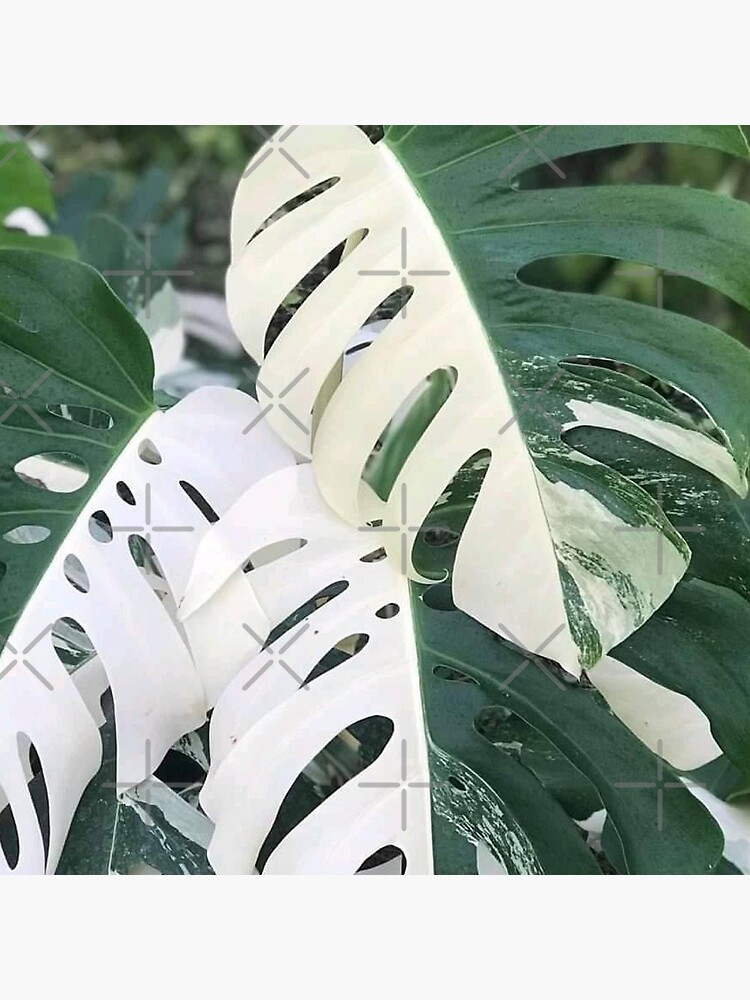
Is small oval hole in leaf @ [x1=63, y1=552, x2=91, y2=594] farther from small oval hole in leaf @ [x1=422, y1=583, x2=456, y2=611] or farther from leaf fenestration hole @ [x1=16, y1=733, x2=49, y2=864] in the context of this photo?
small oval hole in leaf @ [x1=422, y1=583, x2=456, y2=611]

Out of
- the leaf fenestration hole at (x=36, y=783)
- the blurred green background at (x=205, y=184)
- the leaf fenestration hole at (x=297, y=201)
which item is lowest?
the leaf fenestration hole at (x=36, y=783)

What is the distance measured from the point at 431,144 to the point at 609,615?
317 mm

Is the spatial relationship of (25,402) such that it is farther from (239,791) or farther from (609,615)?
(609,615)

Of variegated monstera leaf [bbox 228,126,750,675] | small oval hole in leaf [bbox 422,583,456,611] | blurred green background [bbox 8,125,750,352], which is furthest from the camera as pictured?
blurred green background [bbox 8,125,750,352]

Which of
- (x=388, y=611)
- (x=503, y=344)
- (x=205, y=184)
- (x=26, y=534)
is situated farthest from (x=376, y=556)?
(x=205, y=184)

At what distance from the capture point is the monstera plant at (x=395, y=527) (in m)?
0.52

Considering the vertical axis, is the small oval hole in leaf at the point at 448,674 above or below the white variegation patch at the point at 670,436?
below

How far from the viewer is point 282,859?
0.54m

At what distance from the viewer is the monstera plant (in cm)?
52

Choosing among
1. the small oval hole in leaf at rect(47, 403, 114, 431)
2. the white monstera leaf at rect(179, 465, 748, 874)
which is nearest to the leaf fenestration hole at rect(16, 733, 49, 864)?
the white monstera leaf at rect(179, 465, 748, 874)

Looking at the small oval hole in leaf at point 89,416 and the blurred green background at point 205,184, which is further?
the blurred green background at point 205,184

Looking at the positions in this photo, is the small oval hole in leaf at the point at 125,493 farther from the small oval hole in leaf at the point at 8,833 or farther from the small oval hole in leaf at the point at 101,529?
the small oval hole in leaf at the point at 8,833

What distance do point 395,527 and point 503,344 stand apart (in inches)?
5.3

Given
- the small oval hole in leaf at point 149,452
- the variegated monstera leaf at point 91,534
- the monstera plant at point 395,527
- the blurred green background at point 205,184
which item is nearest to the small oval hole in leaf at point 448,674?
the monstera plant at point 395,527
